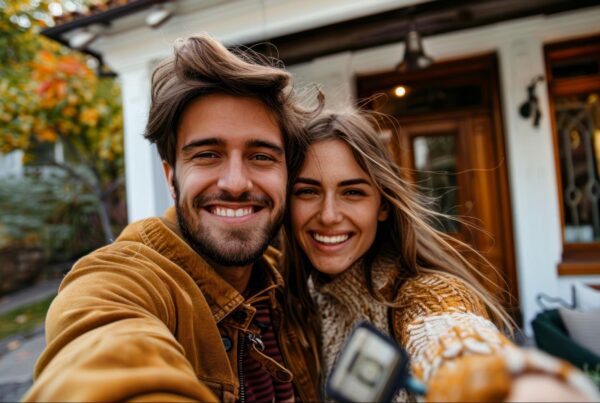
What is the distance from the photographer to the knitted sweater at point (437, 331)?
56 cm

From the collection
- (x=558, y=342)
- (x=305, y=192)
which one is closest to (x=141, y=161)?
(x=305, y=192)

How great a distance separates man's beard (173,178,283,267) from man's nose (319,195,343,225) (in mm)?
299

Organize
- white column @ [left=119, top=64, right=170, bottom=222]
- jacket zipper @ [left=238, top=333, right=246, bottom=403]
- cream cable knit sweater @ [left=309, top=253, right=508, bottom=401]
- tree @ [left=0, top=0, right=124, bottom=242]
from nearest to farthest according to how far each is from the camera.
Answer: cream cable knit sweater @ [left=309, top=253, right=508, bottom=401], jacket zipper @ [left=238, top=333, right=246, bottom=403], white column @ [left=119, top=64, right=170, bottom=222], tree @ [left=0, top=0, right=124, bottom=242]

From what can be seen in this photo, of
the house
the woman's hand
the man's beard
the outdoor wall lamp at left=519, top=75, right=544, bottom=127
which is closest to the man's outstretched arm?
the man's beard

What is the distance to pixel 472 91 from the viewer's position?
5.04 meters

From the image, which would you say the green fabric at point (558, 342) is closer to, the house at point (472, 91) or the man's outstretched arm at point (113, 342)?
the house at point (472, 91)

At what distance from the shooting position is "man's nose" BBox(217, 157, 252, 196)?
1469 millimetres

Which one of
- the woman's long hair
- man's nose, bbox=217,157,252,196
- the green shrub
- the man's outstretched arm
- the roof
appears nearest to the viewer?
the man's outstretched arm

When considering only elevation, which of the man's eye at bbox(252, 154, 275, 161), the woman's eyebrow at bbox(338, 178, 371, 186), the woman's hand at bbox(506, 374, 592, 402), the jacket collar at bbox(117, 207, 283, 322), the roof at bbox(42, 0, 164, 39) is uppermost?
the roof at bbox(42, 0, 164, 39)

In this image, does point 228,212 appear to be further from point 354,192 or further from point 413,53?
point 413,53

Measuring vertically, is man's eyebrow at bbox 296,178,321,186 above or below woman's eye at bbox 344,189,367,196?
above

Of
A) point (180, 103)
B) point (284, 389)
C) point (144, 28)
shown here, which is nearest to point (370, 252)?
point (284, 389)

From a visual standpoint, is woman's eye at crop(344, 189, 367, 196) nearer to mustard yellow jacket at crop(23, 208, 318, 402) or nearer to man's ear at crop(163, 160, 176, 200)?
mustard yellow jacket at crop(23, 208, 318, 402)

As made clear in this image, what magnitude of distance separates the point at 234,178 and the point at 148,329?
0.72 m
